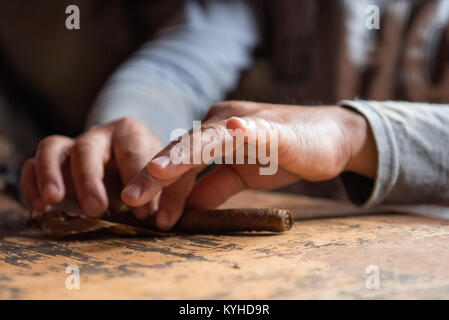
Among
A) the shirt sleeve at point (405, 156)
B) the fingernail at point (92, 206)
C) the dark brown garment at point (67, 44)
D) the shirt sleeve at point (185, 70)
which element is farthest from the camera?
the dark brown garment at point (67, 44)

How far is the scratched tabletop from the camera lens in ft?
1.31

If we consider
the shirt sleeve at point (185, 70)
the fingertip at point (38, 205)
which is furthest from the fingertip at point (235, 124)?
the shirt sleeve at point (185, 70)

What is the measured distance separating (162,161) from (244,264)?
7.5 inches

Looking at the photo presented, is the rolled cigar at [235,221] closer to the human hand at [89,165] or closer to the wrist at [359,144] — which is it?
the human hand at [89,165]

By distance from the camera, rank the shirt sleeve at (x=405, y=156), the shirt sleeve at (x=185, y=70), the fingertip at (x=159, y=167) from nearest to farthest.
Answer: the fingertip at (x=159, y=167), the shirt sleeve at (x=405, y=156), the shirt sleeve at (x=185, y=70)

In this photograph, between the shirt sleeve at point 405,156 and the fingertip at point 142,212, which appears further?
the shirt sleeve at point 405,156

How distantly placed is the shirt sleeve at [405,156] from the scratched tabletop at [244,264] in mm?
129

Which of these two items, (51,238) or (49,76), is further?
(49,76)

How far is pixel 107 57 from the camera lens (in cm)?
210

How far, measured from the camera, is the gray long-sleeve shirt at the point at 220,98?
0.84 metres

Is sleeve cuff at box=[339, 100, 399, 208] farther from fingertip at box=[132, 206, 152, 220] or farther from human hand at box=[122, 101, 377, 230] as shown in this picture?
fingertip at box=[132, 206, 152, 220]
